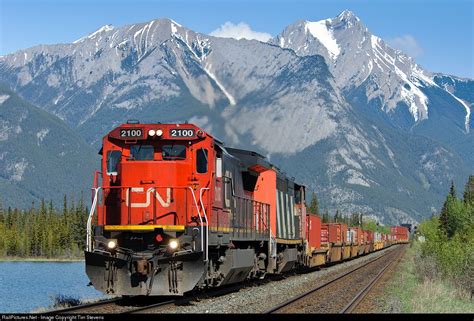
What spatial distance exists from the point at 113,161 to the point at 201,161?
281 centimetres

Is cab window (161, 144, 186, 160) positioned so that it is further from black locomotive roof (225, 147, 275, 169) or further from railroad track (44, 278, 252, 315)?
black locomotive roof (225, 147, 275, 169)

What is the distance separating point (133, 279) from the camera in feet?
77.0

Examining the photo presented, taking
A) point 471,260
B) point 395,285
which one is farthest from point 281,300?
point 471,260

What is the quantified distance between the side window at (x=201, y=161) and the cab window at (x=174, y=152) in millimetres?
454

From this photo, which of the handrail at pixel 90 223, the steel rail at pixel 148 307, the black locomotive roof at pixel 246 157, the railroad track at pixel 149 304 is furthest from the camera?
the black locomotive roof at pixel 246 157

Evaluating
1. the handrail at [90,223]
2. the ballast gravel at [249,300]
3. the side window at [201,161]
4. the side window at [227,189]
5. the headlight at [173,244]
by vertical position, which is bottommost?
the ballast gravel at [249,300]

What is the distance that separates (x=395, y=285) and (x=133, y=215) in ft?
50.2

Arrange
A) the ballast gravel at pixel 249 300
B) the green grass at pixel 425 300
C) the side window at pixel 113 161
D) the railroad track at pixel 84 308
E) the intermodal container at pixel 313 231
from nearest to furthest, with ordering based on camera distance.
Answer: the railroad track at pixel 84 308 < the ballast gravel at pixel 249 300 < the green grass at pixel 425 300 < the side window at pixel 113 161 < the intermodal container at pixel 313 231

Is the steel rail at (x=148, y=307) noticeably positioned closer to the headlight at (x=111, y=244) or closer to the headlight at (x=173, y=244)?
the headlight at (x=173, y=244)

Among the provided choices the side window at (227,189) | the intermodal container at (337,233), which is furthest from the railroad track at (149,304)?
the intermodal container at (337,233)

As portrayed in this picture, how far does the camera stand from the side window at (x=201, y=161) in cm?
2533

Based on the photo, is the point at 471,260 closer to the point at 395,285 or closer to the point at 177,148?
the point at 395,285

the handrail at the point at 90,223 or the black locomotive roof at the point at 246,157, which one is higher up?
the black locomotive roof at the point at 246,157

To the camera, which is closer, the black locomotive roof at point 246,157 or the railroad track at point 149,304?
the railroad track at point 149,304
